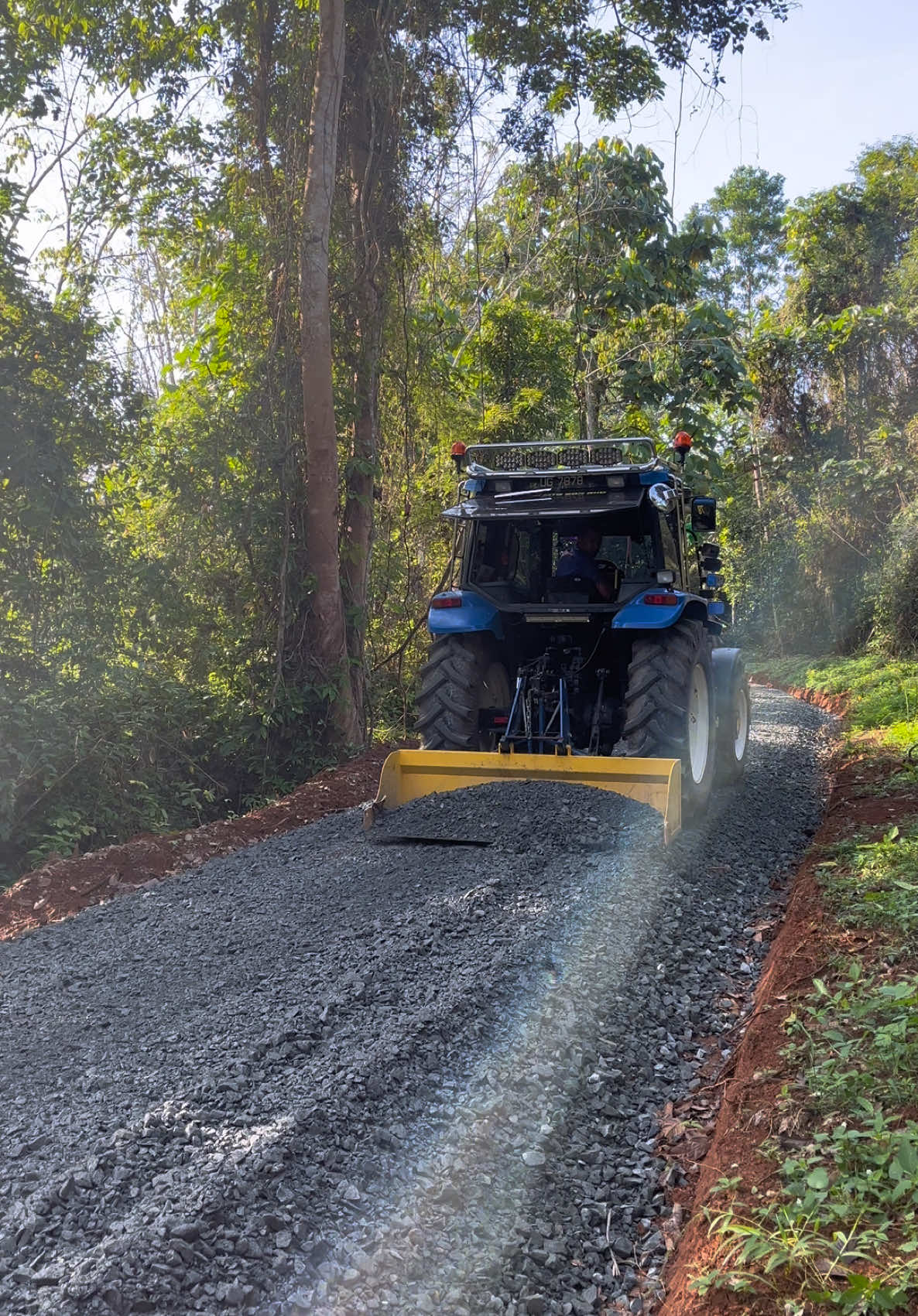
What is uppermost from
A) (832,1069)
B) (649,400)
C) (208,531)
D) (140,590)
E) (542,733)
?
(649,400)

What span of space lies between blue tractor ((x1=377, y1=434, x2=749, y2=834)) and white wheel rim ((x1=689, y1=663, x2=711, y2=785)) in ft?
0.07

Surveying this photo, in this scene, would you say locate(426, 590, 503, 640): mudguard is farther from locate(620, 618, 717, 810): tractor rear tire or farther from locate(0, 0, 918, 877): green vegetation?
locate(0, 0, 918, 877): green vegetation

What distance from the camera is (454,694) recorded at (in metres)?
7.08

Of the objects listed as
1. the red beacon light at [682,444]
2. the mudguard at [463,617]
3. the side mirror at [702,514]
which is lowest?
the mudguard at [463,617]

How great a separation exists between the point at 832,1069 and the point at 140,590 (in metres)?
7.48

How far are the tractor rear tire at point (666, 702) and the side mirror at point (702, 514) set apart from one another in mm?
1334

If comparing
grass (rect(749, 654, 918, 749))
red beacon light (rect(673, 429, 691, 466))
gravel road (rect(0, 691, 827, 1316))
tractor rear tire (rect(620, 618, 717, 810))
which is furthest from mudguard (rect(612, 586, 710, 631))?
grass (rect(749, 654, 918, 749))

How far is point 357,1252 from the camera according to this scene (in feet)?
8.41

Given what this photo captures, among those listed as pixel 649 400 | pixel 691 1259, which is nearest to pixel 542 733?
pixel 691 1259

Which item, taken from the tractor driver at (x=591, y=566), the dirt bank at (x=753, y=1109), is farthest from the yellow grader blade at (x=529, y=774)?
the tractor driver at (x=591, y=566)

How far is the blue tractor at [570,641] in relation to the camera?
654 cm

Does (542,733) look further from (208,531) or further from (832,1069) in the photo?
(208,531)

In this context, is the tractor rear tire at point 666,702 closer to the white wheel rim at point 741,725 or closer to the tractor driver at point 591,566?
the tractor driver at point 591,566

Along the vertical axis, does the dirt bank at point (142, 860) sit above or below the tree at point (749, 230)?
below
